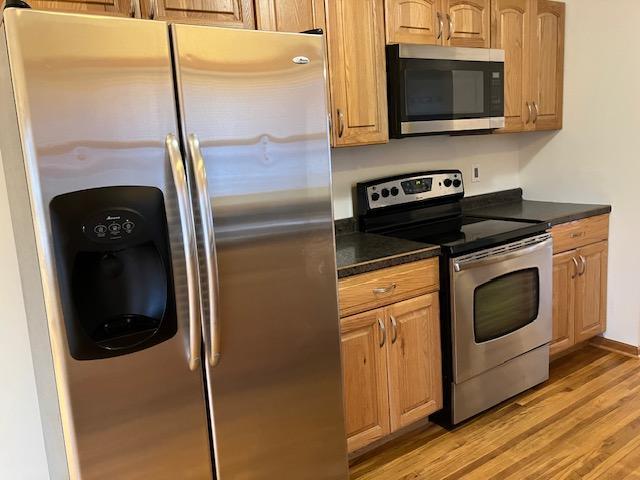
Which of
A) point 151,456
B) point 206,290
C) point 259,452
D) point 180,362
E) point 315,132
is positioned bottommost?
point 259,452

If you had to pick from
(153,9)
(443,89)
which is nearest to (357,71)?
(443,89)

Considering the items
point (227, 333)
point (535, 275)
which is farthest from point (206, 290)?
point (535, 275)

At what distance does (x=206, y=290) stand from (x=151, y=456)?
497 mm

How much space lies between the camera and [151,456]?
5.06 ft

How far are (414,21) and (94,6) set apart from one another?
1514mm

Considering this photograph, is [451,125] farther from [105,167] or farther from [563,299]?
[105,167]

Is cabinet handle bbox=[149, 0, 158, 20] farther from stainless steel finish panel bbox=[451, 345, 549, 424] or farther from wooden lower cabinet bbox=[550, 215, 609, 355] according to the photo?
wooden lower cabinet bbox=[550, 215, 609, 355]

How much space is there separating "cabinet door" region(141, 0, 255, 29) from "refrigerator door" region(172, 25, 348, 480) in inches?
19.7

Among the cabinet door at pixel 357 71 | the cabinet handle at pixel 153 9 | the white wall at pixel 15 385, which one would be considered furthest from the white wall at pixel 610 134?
the white wall at pixel 15 385

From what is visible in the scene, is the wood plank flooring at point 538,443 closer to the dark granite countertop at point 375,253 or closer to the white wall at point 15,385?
the dark granite countertop at point 375,253

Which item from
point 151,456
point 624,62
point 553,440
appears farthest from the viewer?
point 624,62

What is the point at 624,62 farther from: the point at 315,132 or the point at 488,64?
the point at 315,132

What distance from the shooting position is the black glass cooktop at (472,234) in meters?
2.50

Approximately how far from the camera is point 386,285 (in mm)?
2303
